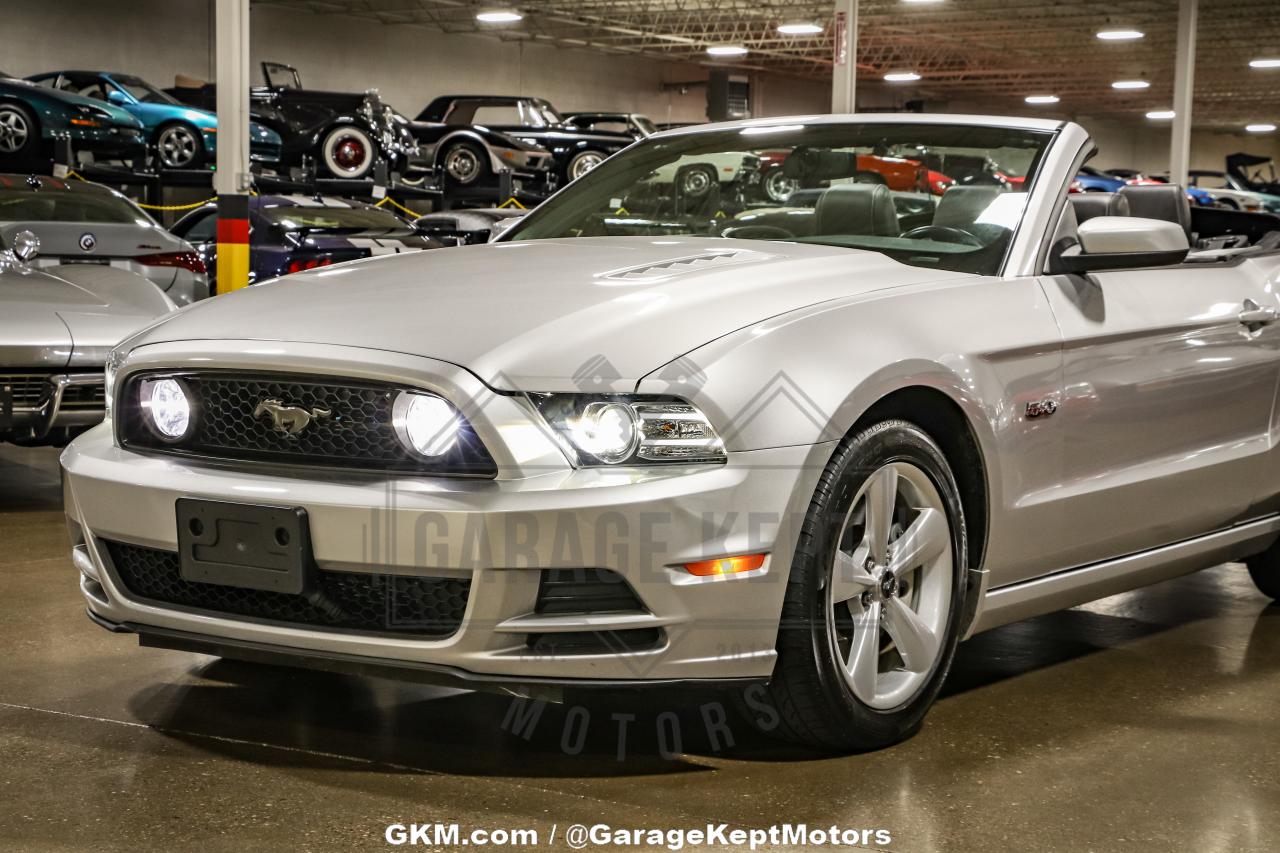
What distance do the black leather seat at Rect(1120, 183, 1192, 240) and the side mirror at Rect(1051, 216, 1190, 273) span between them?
5.15 feet

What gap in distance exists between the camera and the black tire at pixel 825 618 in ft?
9.11

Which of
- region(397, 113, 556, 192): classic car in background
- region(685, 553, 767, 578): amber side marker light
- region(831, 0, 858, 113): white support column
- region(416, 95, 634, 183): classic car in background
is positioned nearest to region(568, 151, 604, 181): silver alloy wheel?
region(416, 95, 634, 183): classic car in background

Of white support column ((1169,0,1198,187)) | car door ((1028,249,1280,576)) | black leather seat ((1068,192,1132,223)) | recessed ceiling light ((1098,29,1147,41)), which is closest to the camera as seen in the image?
car door ((1028,249,1280,576))

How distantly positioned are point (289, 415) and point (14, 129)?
13.3 metres

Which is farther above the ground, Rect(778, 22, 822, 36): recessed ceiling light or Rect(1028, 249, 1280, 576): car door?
Rect(778, 22, 822, 36): recessed ceiling light

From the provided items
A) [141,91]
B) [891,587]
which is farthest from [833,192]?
[141,91]

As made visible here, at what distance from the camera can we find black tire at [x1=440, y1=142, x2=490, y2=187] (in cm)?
1862

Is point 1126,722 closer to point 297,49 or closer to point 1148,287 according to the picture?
point 1148,287

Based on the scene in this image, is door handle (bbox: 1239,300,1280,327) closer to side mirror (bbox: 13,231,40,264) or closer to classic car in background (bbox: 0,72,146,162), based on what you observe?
side mirror (bbox: 13,231,40,264)

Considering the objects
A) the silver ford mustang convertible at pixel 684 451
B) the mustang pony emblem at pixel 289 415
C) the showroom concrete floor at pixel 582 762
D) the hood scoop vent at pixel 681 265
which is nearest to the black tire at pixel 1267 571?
the showroom concrete floor at pixel 582 762

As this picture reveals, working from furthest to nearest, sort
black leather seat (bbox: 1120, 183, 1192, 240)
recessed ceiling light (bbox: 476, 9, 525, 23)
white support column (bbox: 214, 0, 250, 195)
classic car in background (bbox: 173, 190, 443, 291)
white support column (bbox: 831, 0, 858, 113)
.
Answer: recessed ceiling light (bbox: 476, 9, 525, 23)
white support column (bbox: 831, 0, 858, 113)
classic car in background (bbox: 173, 190, 443, 291)
white support column (bbox: 214, 0, 250, 195)
black leather seat (bbox: 1120, 183, 1192, 240)

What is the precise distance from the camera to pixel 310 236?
11.2 metres

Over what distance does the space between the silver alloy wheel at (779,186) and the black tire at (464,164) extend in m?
15.0

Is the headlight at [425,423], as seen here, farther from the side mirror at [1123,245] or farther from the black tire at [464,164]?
the black tire at [464,164]
